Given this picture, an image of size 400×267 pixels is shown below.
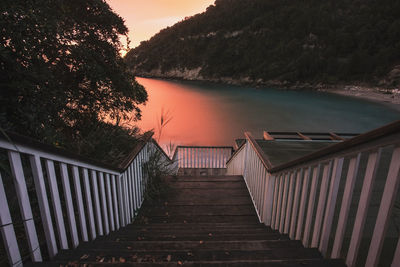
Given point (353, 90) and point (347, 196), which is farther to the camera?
point (353, 90)

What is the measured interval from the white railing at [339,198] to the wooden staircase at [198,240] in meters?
0.13

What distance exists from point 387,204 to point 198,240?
1.40 m

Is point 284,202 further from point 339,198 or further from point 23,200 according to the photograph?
point 23,200

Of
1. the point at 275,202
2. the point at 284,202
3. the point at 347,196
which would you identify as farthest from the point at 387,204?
the point at 275,202

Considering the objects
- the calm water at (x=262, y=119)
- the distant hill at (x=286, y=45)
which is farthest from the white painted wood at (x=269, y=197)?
the distant hill at (x=286, y=45)

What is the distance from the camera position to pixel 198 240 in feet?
5.98

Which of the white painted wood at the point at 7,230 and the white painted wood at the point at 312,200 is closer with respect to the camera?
the white painted wood at the point at 7,230

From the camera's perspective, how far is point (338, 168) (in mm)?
1157

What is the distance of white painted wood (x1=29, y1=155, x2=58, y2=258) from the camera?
1083 millimetres

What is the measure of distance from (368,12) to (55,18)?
5649 cm

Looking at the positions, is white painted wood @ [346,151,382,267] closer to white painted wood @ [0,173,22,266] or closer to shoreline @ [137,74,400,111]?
white painted wood @ [0,173,22,266]

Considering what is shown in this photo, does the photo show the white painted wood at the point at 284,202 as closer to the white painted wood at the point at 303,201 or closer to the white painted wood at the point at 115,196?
the white painted wood at the point at 303,201

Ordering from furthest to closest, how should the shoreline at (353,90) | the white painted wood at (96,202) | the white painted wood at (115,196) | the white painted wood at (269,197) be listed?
the shoreline at (353,90) < the white painted wood at (269,197) < the white painted wood at (115,196) < the white painted wood at (96,202)

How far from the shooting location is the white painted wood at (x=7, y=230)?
0.91 m
